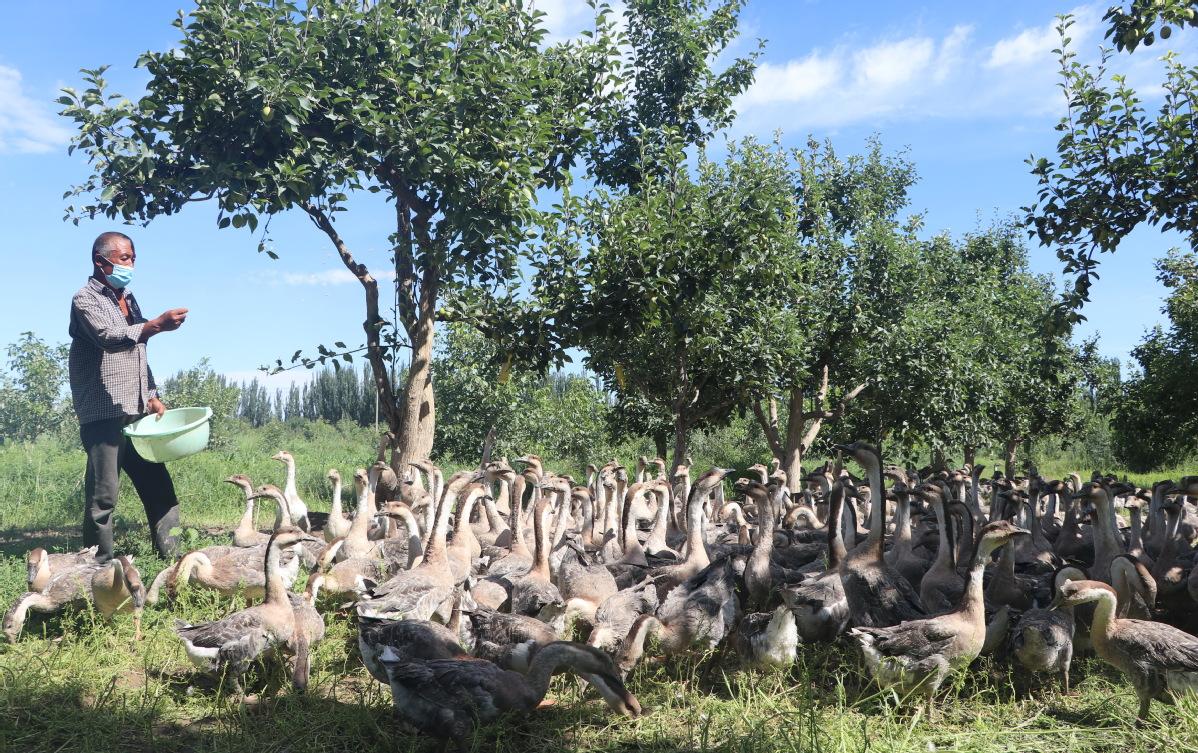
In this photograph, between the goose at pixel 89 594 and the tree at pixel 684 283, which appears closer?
the goose at pixel 89 594

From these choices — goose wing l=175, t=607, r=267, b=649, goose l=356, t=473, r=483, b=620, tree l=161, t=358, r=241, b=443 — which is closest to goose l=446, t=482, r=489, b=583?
goose l=356, t=473, r=483, b=620

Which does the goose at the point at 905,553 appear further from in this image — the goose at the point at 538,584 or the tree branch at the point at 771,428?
the tree branch at the point at 771,428

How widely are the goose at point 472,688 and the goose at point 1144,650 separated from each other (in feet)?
10.6

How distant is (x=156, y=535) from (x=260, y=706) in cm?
466

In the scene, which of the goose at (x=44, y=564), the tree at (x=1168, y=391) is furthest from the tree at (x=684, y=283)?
the tree at (x=1168, y=391)

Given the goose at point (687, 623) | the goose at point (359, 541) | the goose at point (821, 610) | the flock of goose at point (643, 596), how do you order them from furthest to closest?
the goose at point (359, 541), the goose at point (821, 610), the goose at point (687, 623), the flock of goose at point (643, 596)

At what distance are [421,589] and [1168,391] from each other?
60.4ft

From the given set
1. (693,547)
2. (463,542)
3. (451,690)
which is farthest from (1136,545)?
(451,690)

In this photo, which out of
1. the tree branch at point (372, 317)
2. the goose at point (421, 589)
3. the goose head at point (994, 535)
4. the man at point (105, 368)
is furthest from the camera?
the tree branch at point (372, 317)

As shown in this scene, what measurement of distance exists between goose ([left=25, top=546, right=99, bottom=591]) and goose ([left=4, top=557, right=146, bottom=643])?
0.17ft

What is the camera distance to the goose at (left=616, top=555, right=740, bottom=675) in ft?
19.3

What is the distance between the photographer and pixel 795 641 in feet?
18.7

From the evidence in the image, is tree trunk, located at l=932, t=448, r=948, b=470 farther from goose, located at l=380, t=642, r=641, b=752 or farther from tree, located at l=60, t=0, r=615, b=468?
goose, located at l=380, t=642, r=641, b=752

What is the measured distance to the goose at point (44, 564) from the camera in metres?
6.80
